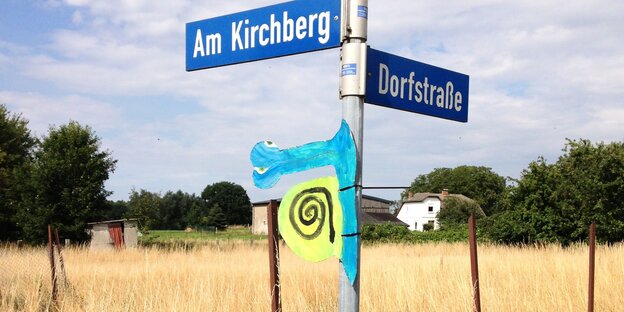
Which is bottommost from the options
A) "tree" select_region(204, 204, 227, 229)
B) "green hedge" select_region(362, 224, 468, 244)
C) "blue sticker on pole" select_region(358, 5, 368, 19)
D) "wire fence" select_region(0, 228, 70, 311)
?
"tree" select_region(204, 204, 227, 229)

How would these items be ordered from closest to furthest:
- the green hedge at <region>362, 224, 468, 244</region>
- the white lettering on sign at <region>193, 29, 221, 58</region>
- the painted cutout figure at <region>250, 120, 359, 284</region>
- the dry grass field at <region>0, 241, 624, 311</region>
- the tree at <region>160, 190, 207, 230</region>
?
the painted cutout figure at <region>250, 120, 359, 284</region> → the white lettering on sign at <region>193, 29, 221, 58</region> → the dry grass field at <region>0, 241, 624, 311</region> → the green hedge at <region>362, 224, 468, 244</region> → the tree at <region>160, 190, 207, 230</region>

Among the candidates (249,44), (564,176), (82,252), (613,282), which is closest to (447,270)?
(613,282)

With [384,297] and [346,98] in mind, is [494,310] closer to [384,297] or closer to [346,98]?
[384,297]

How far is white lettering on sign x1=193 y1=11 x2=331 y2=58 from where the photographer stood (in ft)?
10.1

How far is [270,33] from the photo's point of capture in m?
3.23

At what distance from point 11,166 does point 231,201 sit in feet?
206

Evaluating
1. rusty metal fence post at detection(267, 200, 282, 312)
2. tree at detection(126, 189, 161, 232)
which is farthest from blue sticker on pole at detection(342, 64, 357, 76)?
tree at detection(126, 189, 161, 232)

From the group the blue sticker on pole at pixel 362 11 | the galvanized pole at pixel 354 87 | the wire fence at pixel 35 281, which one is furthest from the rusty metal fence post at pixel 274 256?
the wire fence at pixel 35 281

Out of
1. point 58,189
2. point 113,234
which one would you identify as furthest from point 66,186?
point 113,234

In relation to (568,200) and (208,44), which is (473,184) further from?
(208,44)

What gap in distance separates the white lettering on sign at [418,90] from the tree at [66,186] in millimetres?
28448

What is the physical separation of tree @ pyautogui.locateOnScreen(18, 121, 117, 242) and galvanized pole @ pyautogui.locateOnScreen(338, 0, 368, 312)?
28602mm

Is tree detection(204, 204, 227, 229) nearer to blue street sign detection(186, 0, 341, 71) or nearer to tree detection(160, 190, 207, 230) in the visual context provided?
tree detection(160, 190, 207, 230)

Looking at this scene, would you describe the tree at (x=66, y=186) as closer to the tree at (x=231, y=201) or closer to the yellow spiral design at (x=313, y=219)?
the yellow spiral design at (x=313, y=219)
